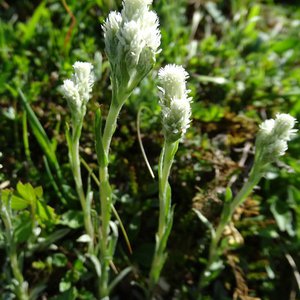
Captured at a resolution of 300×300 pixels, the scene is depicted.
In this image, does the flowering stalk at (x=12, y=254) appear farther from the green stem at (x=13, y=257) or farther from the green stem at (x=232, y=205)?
the green stem at (x=232, y=205)

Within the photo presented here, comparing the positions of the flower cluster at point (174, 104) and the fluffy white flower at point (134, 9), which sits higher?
the fluffy white flower at point (134, 9)

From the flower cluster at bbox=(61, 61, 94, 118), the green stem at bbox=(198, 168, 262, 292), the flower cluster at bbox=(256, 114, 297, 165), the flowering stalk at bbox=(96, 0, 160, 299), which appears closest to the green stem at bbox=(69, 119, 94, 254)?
the flower cluster at bbox=(61, 61, 94, 118)

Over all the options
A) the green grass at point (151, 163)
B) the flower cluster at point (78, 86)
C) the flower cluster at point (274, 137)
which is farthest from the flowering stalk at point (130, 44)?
the green grass at point (151, 163)

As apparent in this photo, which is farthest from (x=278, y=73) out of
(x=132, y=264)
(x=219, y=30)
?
(x=132, y=264)

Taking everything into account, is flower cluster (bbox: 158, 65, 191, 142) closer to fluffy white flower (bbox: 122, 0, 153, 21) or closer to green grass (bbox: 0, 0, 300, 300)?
fluffy white flower (bbox: 122, 0, 153, 21)

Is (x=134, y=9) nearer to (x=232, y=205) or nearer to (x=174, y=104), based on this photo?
(x=174, y=104)

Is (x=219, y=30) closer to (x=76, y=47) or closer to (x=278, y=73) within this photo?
(x=278, y=73)
